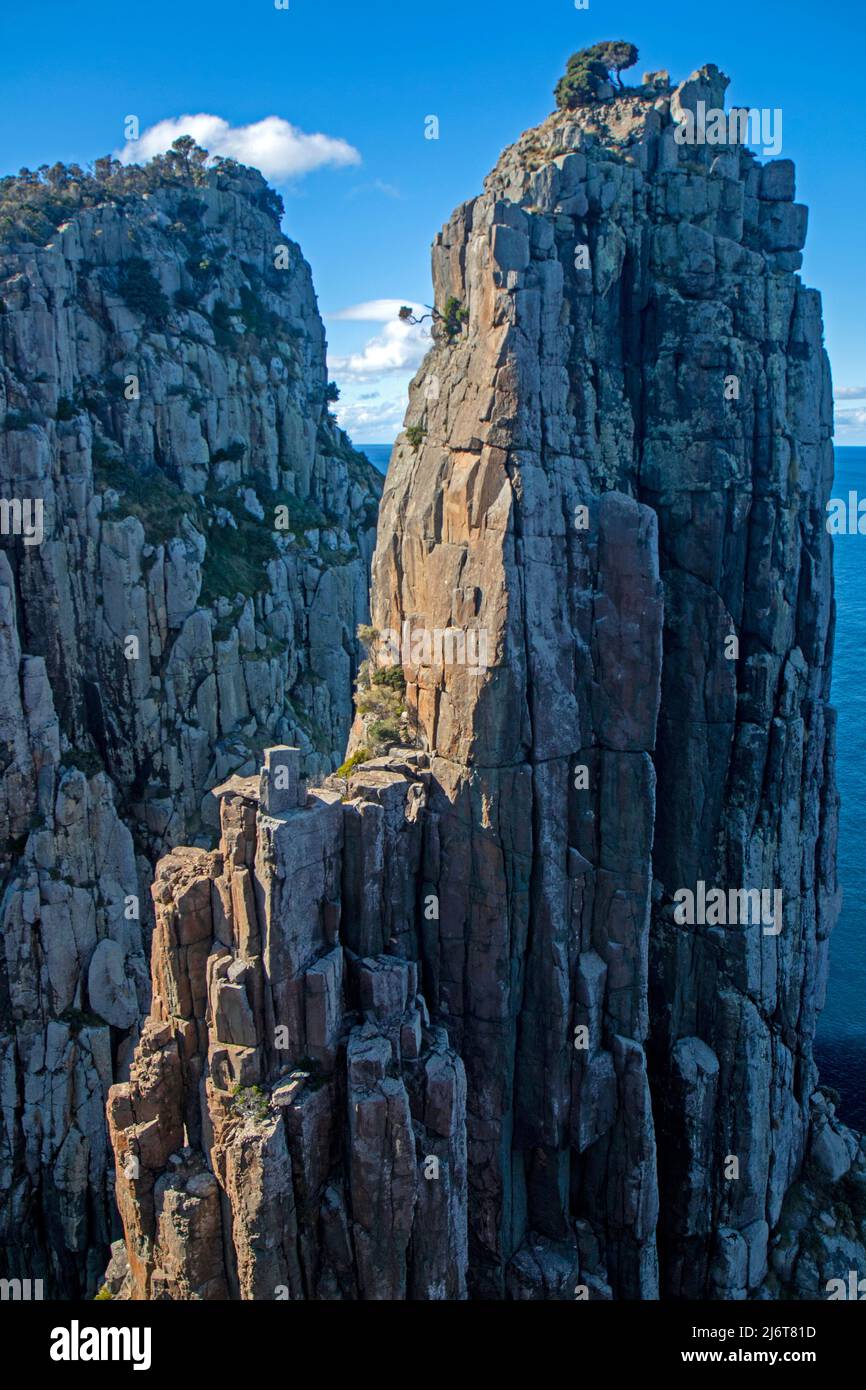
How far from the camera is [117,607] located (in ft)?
209

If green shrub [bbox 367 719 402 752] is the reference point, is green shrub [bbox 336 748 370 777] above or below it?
below

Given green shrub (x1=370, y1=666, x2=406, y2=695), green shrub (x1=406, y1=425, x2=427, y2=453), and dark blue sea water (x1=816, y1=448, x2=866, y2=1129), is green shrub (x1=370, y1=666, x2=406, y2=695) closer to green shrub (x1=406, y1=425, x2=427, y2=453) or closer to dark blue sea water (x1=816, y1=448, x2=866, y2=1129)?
green shrub (x1=406, y1=425, x2=427, y2=453)

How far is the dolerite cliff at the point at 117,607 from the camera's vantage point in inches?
2206

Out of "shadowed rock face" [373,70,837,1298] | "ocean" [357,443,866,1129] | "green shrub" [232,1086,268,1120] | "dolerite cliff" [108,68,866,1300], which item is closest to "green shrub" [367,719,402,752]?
"dolerite cliff" [108,68,866,1300]

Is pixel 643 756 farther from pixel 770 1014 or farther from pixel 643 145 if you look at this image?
pixel 643 145

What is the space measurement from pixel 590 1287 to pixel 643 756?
18182mm

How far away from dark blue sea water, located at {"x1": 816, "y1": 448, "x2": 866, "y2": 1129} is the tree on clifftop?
174 feet

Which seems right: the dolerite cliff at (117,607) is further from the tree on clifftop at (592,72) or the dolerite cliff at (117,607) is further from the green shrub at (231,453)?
the tree on clifftop at (592,72)

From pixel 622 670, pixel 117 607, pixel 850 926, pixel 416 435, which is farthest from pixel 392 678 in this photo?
pixel 850 926

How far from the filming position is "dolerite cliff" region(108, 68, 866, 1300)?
89.7 feet

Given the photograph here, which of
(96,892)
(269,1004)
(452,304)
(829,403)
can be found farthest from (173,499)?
(269,1004)

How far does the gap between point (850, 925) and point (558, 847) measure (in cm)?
4772

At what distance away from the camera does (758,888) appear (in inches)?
1535
